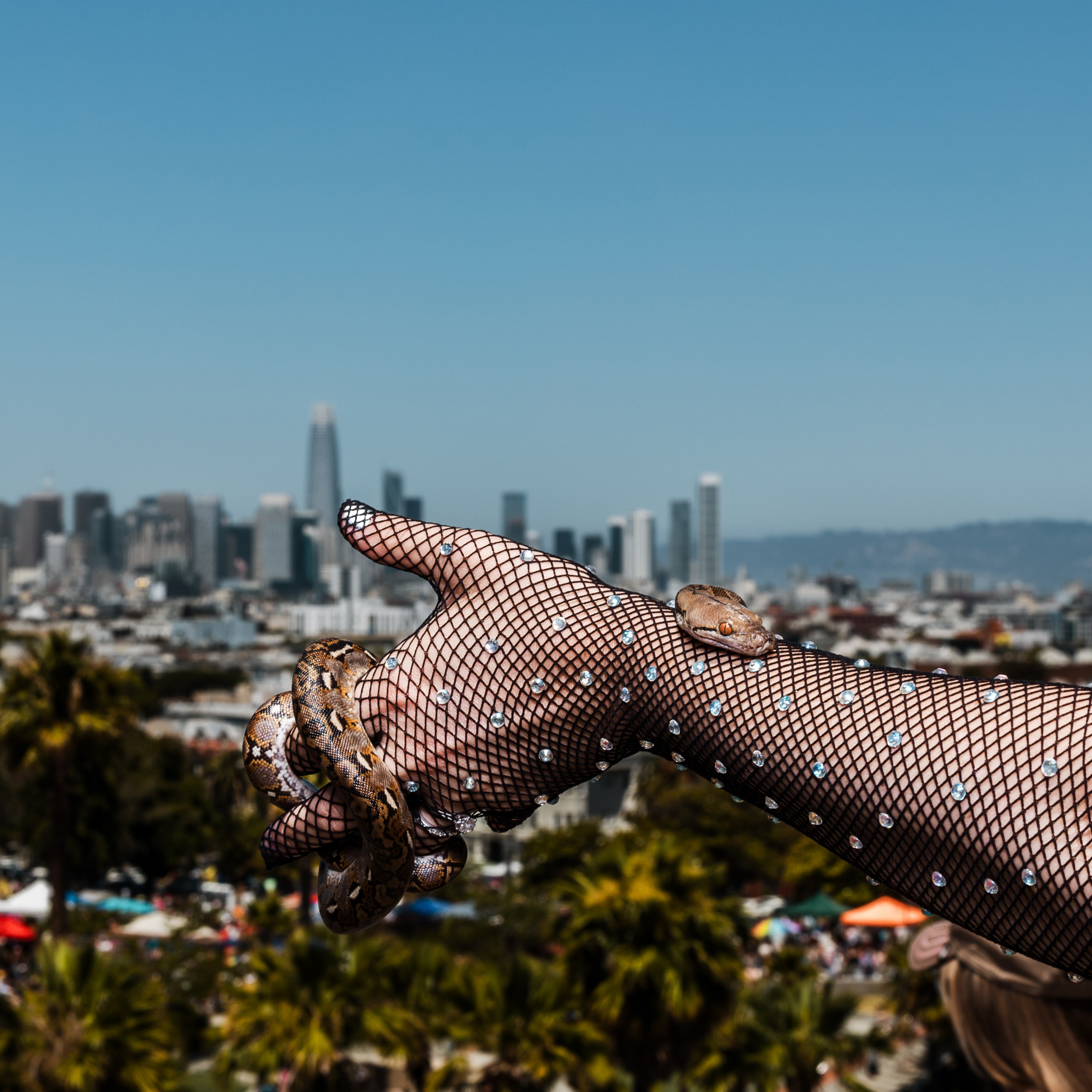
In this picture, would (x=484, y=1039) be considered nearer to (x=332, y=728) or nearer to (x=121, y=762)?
(x=332, y=728)

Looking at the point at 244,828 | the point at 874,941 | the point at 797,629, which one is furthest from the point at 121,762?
the point at 797,629

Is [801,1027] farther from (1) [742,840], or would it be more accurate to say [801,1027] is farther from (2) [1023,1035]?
(1) [742,840]

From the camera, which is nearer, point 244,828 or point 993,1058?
point 993,1058

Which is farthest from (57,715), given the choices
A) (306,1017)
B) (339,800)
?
(339,800)

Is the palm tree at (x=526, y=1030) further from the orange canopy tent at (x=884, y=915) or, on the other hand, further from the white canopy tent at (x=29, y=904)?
the white canopy tent at (x=29, y=904)

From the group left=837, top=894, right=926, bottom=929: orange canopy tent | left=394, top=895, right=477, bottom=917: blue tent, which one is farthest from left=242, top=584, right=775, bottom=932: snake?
left=394, top=895, right=477, bottom=917: blue tent

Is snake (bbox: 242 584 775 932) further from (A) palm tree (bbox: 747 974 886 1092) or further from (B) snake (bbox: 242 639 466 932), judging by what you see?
(A) palm tree (bbox: 747 974 886 1092)
